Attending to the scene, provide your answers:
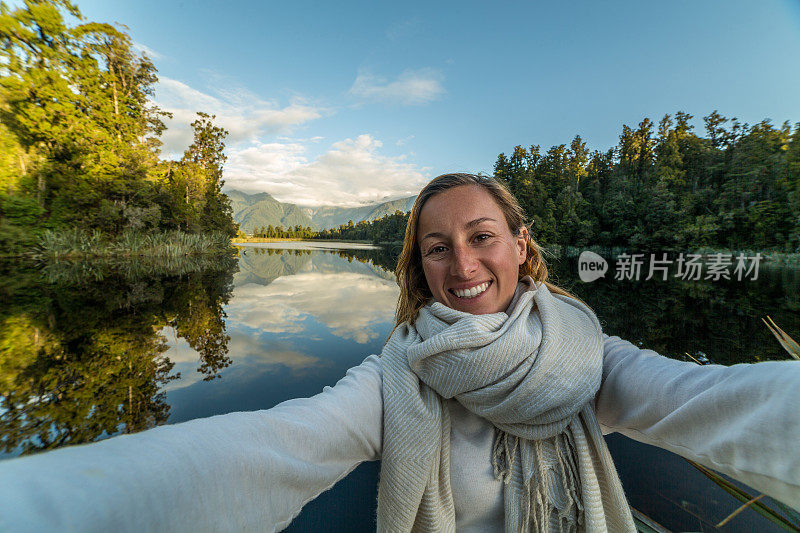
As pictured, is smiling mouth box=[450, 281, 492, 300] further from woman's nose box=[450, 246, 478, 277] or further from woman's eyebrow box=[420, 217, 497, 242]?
woman's eyebrow box=[420, 217, 497, 242]

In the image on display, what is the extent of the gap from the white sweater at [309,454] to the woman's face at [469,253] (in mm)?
490

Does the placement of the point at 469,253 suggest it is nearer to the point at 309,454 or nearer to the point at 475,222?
the point at 475,222

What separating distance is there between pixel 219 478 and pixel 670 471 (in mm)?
3866

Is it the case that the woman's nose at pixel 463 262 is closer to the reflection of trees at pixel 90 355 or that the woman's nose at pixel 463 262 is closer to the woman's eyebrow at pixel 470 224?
the woman's eyebrow at pixel 470 224

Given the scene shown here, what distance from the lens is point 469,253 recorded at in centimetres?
124

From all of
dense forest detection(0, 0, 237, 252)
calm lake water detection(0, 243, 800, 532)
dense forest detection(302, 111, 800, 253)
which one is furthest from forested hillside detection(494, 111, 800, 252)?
dense forest detection(0, 0, 237, 252)

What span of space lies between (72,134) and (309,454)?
24.9 m

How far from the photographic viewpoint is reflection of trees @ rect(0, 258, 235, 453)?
2.72 metres

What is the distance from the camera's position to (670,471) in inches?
107

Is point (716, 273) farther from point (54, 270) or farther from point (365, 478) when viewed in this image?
point (54, 270)

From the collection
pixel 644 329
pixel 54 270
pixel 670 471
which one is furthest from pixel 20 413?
pixel 54 270

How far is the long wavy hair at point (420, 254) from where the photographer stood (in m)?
1.41

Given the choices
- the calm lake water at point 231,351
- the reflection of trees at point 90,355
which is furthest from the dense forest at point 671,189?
the reflection of trees at point 90,355

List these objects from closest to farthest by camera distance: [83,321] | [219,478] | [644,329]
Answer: [219,478] → [83,321] → [644,329]
